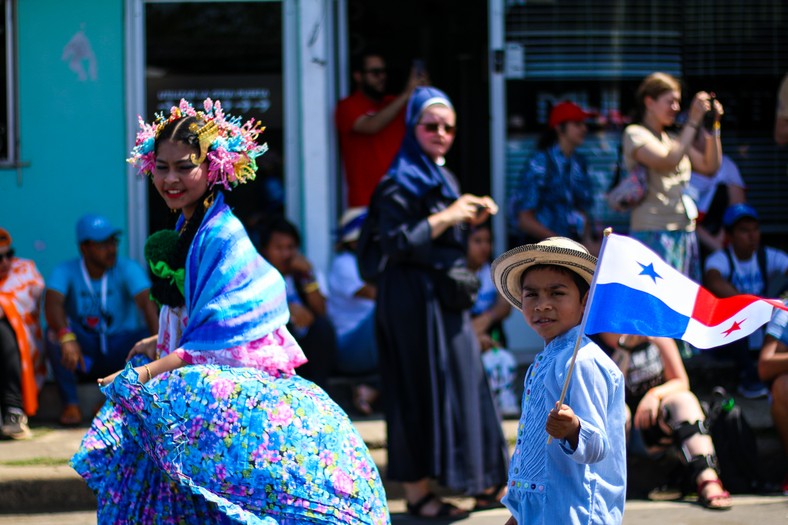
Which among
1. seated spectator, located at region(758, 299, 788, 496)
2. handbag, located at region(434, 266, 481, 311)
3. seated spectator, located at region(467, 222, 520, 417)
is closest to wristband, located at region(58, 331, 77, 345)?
seated spectator, located at region(467, 222, 520, 417)

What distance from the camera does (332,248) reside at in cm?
865

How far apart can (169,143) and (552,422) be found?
1.90 meters

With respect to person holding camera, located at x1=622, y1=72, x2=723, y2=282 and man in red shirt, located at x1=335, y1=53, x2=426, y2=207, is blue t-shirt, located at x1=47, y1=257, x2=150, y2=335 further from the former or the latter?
person holding camera, located at x1=622, y1=72, x2=723, y2=282

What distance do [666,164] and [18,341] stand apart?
414 cm

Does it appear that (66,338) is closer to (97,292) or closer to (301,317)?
(97,292)

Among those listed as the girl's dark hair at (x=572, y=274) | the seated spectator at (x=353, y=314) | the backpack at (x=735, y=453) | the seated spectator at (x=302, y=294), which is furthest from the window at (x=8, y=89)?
the girl's dark hair at (x=572, y=274)

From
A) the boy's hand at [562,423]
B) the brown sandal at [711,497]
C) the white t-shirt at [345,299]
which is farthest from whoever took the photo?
the white t-shirt at [345,299]

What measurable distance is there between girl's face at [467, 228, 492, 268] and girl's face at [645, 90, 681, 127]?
1410 millimetres

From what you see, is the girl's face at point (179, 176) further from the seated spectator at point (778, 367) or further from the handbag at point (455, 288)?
the seated spectator at point (778, 367)

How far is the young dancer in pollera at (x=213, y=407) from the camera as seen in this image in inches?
158

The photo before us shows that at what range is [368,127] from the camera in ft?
28.1

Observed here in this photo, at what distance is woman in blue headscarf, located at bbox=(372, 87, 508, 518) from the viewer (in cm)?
620

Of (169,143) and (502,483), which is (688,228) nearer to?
(502,483)

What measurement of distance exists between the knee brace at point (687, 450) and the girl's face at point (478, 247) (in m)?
2.09
